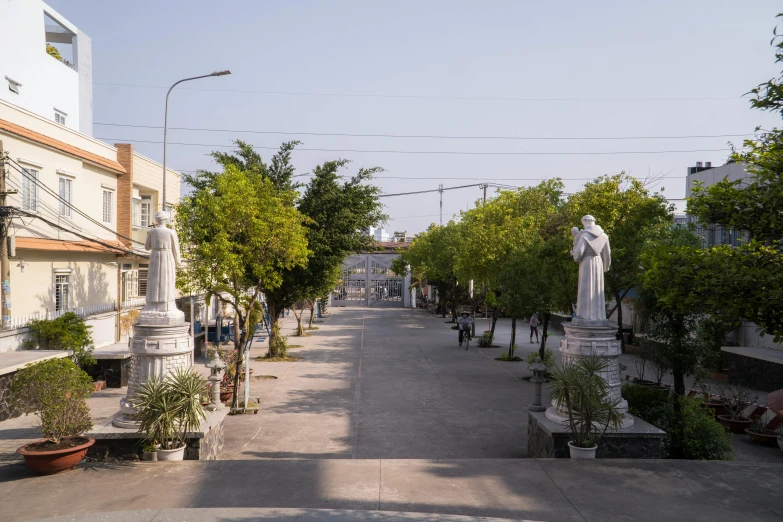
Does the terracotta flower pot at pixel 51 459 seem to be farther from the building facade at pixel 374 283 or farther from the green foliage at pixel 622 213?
the building facade at pixel 374 283

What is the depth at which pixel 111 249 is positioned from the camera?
72.0ft

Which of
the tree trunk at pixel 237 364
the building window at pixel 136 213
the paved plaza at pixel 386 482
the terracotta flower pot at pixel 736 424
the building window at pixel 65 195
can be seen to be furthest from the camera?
the building window at pixel 136 213

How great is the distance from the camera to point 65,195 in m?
19.7

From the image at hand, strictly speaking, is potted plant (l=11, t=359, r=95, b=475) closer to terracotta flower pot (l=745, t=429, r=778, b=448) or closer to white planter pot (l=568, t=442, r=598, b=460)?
white planter pot (l=568, t=442, r=598, b=460)

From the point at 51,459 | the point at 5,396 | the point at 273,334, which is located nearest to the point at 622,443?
the point at 51,459

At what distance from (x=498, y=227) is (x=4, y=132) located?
17.0 meters

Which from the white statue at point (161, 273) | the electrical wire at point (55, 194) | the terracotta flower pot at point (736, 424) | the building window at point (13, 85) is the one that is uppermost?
the building window at point (13, 85)

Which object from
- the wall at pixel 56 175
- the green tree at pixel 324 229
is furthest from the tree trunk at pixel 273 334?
the wall at pixel 56 175

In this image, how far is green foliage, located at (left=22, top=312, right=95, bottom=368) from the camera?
647 inches

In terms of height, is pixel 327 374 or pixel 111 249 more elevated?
pixel 111 249

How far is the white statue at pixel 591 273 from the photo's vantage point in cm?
1012

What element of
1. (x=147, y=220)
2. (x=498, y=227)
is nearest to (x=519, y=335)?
(x=498, y=227)

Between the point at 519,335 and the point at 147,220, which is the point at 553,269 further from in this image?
the point at 147,220

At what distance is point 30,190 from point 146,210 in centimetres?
910
